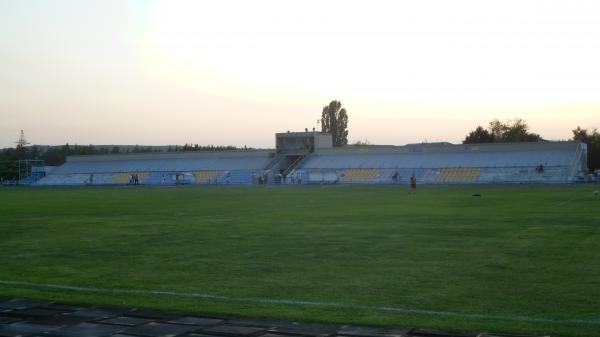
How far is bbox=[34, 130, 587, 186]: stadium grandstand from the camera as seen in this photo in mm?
65500

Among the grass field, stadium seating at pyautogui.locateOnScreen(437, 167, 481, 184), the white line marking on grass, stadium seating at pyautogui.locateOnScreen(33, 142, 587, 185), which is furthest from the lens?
stadium seating at pyautogui.locateOnScreen(437, 167, 481, 184)

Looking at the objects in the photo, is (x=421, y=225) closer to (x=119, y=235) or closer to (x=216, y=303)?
(x=119, y=235)

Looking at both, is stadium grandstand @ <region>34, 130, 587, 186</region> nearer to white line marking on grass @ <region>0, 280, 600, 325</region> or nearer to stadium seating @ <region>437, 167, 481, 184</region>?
stadium seating @ <region>437, 167, 481, 184</region>

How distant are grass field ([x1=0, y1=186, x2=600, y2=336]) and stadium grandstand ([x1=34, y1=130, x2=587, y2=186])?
45.2 meters

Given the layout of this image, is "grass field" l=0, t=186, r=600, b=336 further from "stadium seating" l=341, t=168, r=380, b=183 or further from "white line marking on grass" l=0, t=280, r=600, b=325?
"stadium seating" l=341, t=168, r=380, b=183

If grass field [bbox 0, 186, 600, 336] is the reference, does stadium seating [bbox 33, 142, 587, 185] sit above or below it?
above

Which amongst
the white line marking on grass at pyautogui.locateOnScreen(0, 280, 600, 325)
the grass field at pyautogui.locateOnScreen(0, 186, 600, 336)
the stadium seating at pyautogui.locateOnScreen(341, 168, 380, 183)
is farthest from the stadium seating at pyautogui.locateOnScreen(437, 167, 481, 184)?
the white line marking on grass at pyautogui.locateOnScreen(0, 280, 600, 325)

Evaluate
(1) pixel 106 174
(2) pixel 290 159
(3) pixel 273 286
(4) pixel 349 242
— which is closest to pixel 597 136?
(2) pixel 290 159

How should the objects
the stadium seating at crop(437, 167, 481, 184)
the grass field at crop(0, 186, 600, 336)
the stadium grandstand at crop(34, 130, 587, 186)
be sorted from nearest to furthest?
the grass field at crop(0, 186, 600, 336)
the stadium grandstand at crop(34, 130, 587, 186)
the stadium seating at crop(437, 167, 481, 184)

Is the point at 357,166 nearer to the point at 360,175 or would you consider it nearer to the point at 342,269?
the point at 360,175

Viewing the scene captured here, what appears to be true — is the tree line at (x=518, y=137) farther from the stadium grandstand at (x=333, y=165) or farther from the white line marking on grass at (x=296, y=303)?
the white line marking on grass at (x=296, y=303)

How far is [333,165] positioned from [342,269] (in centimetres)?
6626

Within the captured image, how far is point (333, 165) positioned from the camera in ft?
255

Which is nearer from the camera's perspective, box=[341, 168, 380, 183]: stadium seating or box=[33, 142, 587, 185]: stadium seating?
box=[33, 142, 587, 185]: stadium seating
